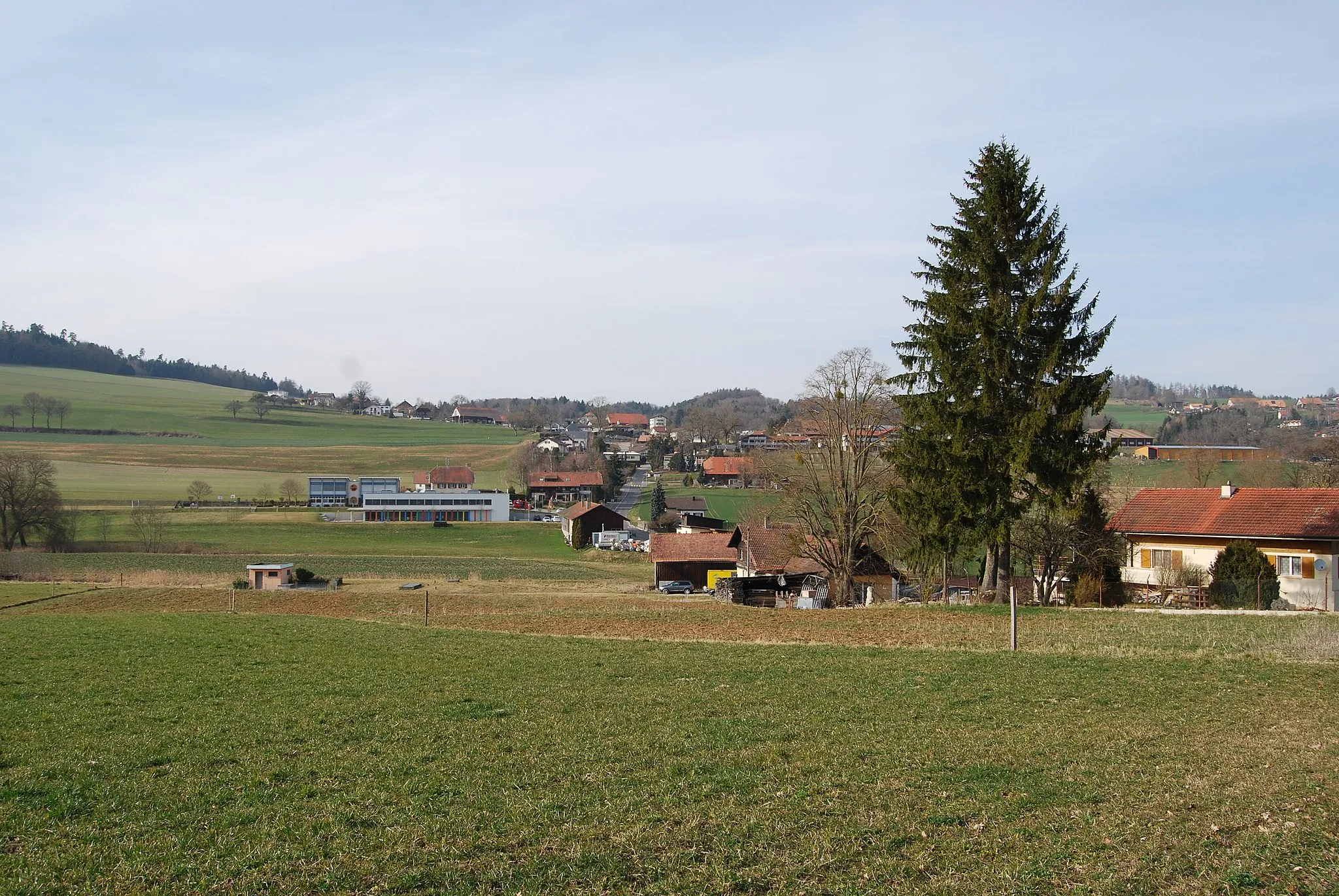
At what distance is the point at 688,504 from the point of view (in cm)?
10675

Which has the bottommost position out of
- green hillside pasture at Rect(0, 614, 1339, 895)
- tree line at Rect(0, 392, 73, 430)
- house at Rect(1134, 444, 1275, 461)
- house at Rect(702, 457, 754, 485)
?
green hillside pasture at Rect(0, 614, 1339, 895)

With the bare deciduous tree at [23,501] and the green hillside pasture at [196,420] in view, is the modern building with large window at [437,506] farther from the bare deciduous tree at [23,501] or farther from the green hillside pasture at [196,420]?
the green hillside pasture at [196,420]

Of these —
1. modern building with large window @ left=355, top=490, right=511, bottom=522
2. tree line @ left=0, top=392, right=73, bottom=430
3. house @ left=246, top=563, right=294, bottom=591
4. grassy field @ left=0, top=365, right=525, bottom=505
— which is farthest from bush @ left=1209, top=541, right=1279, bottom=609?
tree line @ left=0, top=392, right=73, bottom=430

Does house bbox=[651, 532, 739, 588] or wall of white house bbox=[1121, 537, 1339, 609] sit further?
house bbox=[651, 532, 739, 588]

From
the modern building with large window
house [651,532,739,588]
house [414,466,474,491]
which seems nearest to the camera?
house [651,532,739,588]

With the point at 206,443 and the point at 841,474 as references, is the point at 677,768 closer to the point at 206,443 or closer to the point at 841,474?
the point at 841,474

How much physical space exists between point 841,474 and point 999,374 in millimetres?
9605

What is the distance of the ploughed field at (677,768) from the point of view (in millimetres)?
6750

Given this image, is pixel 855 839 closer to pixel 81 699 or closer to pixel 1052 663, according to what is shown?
pixel 1052 663

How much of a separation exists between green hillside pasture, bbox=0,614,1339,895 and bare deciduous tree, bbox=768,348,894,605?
1829 centimetres

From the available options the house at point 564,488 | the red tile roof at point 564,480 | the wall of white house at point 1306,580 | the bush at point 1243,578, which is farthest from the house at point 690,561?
the red tile roof at point 564,480

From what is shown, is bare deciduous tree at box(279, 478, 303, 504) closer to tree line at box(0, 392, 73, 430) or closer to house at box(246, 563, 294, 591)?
tree line at box(0, 392, 73, 430)

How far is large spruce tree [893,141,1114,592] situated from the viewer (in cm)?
2623

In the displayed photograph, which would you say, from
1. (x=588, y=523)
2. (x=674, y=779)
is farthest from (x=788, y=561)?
(x=588, y=523)
